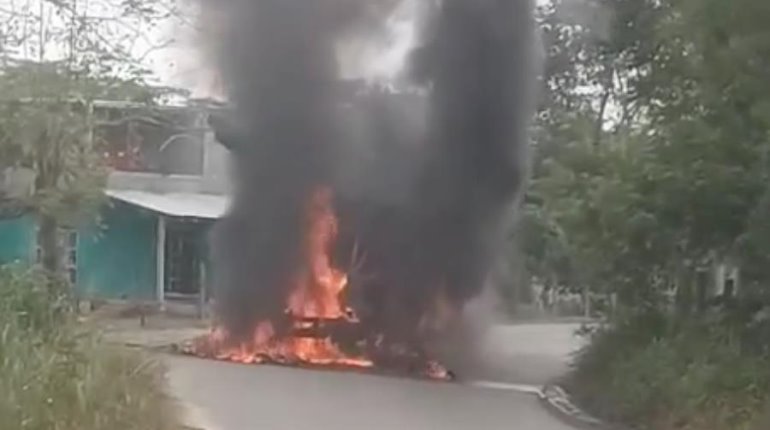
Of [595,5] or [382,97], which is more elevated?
[595,5]

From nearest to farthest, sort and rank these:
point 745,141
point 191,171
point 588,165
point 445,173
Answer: point 745,141, point 588,165, point 445,173, point 191,171

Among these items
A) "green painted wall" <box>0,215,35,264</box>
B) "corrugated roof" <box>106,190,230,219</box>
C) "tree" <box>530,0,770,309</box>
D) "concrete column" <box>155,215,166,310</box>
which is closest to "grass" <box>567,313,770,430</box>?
"tree" <box>530,0,770,309</box>

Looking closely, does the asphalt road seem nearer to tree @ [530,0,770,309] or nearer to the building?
tree @ [530,0,770,309]

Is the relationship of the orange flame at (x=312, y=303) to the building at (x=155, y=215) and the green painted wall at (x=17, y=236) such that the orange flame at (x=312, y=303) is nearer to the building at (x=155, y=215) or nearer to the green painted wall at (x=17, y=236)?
the green painted wall at (x=17, y=236)

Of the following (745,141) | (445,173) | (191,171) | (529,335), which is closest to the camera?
(745,141)

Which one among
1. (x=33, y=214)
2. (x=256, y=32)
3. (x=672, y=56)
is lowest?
(x=33, y=214)

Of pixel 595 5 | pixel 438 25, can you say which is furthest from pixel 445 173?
pixel 595 5

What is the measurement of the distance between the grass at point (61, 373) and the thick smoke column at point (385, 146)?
22.6 ft

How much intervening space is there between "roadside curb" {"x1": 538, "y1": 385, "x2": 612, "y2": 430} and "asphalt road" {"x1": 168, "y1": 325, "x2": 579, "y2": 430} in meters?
0.11

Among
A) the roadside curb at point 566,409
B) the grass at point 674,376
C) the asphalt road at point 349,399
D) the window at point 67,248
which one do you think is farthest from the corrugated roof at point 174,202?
the grass at point 674,376

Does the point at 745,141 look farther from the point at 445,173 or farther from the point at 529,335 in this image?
the point at 529,335

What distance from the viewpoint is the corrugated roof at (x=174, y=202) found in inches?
826

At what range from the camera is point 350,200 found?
1554cm

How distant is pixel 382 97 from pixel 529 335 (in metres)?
5.86
